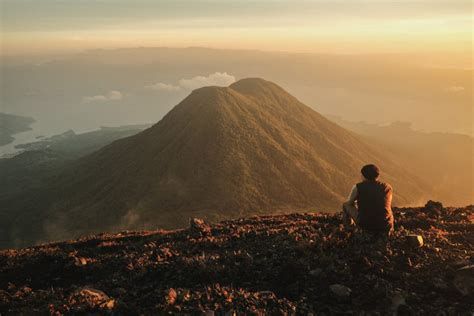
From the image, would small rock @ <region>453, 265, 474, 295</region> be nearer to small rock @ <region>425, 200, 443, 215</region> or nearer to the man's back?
the man's back

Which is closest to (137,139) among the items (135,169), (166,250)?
(135,169)

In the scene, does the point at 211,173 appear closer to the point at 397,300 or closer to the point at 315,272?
the point at 315,272

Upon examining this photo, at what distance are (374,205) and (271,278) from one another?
468 centimetres

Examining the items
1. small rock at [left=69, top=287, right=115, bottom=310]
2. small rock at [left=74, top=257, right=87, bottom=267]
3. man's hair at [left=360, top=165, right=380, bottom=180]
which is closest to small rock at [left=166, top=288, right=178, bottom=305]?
small rock at [left=69, top=287, right=115, bottom=310]

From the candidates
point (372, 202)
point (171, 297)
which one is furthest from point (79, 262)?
point (372, 202)

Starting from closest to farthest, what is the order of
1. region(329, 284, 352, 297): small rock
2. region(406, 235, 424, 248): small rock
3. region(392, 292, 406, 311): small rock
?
region(392, 292, 406, 311): small rock, region(329, 284, 352, 297): small rock, region(406, 235, 424, 248): small rock

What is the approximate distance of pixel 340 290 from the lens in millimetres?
10289

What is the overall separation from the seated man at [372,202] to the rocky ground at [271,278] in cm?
53

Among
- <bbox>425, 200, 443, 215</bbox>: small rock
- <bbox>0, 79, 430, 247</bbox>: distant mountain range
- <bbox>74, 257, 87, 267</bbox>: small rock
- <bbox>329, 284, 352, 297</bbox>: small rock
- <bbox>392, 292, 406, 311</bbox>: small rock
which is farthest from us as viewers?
<bbox>0, 79, 430, 247</bbox>: distant mountain range

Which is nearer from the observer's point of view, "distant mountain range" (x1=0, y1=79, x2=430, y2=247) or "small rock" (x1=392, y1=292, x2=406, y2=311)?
"small rock" (x1=392, y1=292, x2=406, y2=311)

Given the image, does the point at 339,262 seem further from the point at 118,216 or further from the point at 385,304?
the point at 118,216

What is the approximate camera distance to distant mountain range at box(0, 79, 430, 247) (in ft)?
313

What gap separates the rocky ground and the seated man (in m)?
0.53

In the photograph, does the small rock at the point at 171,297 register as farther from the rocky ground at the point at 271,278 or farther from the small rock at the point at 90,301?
the small rock at the point at 90,301
